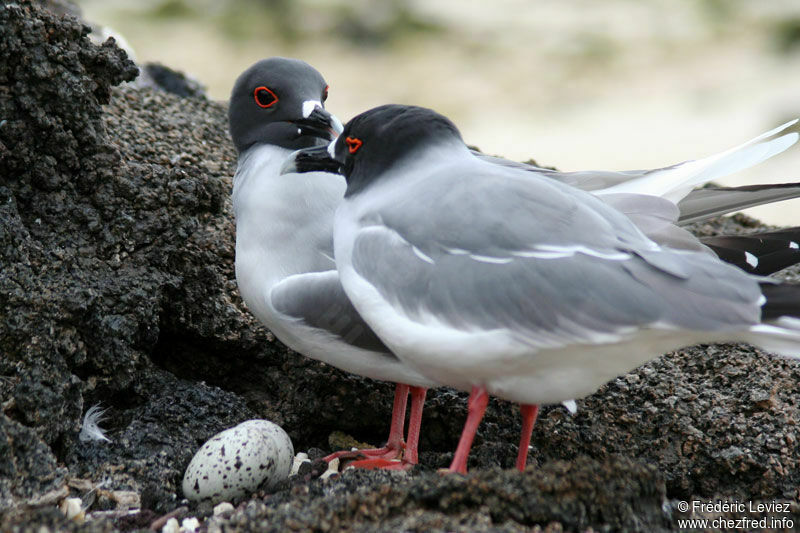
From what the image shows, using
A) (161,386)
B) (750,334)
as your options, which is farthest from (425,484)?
(161,386)

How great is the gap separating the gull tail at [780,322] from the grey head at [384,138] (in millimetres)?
1272

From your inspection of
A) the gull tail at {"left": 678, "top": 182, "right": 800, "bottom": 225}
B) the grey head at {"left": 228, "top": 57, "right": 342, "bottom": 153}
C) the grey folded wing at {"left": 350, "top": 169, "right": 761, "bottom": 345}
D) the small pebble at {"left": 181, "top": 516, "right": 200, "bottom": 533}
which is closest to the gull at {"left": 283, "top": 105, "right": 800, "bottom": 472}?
the grey folded wing at {"left": 350, "top": 169, "right": 761, "bottom": 345}

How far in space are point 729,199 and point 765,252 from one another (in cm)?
44

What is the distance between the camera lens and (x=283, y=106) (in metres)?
4.21

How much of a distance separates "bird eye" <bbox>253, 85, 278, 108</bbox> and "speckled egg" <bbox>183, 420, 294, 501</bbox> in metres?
1.43

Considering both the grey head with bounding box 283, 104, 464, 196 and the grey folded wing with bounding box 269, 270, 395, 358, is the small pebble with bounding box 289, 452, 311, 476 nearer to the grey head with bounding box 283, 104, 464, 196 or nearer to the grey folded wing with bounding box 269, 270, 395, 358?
the grey folded wing with bounding box 269, 270, 395, 358

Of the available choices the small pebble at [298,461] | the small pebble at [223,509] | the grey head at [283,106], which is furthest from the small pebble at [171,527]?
the grey head at [283,106]

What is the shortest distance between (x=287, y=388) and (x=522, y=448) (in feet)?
3.75

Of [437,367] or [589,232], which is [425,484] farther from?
[589,232]

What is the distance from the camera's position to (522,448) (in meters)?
3.59

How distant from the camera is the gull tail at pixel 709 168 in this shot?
157 inches

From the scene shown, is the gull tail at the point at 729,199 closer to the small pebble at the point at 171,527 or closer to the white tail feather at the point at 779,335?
the white tail feather at the point at 779,335

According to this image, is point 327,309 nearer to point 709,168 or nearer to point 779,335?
point 779,335

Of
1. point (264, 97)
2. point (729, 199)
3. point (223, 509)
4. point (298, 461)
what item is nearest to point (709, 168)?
point (729, 199)
